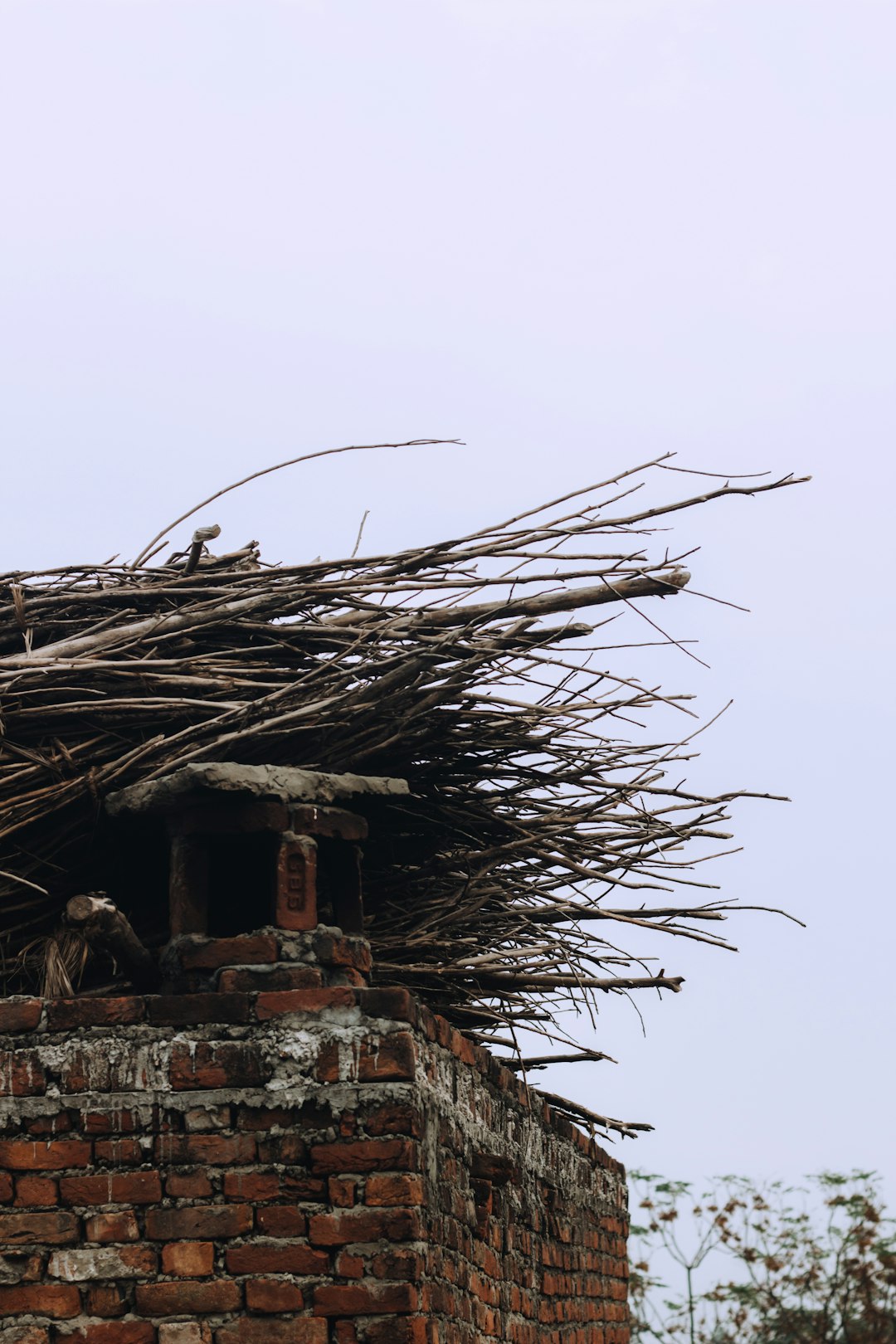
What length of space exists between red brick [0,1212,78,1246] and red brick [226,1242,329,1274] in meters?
0.41

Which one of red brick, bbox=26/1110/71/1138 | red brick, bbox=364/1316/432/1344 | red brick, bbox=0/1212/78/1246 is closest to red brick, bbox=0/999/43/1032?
red brick, bbox=26/1110/71/1138

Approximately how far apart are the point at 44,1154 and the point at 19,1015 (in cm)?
37

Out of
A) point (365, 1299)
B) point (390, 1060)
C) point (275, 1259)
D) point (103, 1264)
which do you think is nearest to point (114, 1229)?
point (103, 1264)

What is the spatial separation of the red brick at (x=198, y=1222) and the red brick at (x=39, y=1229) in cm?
20

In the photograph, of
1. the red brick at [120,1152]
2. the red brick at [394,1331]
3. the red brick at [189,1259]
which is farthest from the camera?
the red brick at [120,1152]

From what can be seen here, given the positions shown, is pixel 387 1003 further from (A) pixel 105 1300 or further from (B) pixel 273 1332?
(A) pixel 105 1300

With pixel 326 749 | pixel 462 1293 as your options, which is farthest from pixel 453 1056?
pixel 326 749

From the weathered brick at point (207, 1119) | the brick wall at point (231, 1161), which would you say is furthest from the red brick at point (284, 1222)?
the weathered brick at point (207, 1119)

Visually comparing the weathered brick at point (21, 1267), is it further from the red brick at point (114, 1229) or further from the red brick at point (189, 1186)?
the red brick at point (189, 1186)

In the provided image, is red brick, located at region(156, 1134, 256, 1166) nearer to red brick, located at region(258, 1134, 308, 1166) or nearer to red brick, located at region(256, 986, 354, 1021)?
red brick, located at region(258, 1134, 308, 1166)

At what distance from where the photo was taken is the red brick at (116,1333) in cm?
403

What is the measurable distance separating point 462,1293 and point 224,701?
1.83 m

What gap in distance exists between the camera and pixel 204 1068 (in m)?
4.21

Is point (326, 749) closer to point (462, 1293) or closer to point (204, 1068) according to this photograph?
point (204, 1068)
